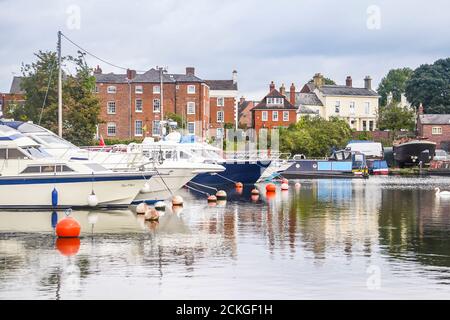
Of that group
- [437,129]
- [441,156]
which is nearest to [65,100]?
[441,156]

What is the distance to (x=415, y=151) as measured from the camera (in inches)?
4547

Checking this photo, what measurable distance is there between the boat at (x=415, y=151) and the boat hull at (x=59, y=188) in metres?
77.6

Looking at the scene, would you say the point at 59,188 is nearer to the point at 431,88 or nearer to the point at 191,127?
the point at 191,127

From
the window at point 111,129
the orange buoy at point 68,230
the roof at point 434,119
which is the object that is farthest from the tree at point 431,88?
the orange buoy at point 68,230

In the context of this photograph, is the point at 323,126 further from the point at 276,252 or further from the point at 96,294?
the point at 96,294

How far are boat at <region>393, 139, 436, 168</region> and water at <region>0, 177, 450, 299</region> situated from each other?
71.0m

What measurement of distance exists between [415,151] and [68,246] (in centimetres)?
9058

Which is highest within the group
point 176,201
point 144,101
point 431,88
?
point 431,88

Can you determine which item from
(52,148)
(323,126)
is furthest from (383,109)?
(52,148)

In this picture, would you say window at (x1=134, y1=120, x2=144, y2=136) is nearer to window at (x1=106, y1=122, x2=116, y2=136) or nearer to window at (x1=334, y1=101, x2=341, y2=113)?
window at (x1=106, y1=122, x2=116, y2=136)

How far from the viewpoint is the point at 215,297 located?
20750 millimetres

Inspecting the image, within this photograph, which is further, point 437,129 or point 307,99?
point 307,99

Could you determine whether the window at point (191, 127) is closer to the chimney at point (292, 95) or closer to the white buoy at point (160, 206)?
the chimney at point (292, 95)

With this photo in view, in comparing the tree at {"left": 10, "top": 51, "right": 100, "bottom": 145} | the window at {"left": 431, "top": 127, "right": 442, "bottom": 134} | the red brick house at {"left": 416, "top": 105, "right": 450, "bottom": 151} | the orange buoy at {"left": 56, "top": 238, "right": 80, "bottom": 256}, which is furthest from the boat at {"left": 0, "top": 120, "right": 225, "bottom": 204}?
the window at {"left": 431, "top": 127, "right": 442, "bottom": 134}
